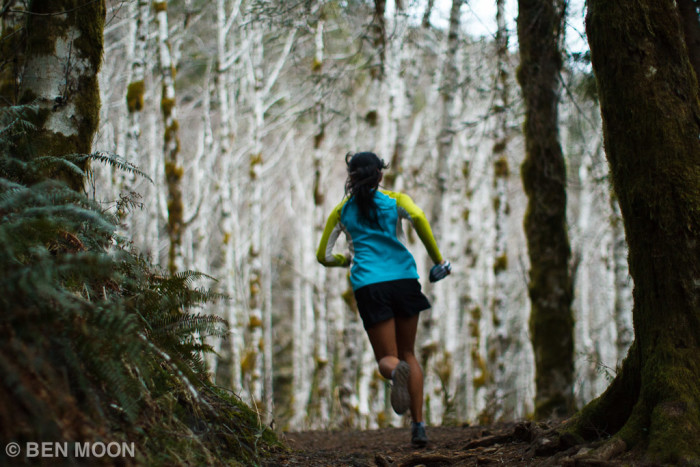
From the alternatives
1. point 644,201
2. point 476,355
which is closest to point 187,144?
point 476,355

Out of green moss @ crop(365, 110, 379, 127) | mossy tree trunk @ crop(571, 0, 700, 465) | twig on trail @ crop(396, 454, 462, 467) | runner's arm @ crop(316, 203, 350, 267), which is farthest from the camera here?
green moss @ crop(365, 110, 379, 127)

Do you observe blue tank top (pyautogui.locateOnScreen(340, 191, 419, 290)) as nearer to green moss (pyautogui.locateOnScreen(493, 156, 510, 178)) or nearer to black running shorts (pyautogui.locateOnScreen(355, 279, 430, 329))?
black running shorts (pyautogui.locateOnScreen(355, 279, 430, 329))

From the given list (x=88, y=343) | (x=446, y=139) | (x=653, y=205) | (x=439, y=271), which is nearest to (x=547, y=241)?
(x=439, y=271)

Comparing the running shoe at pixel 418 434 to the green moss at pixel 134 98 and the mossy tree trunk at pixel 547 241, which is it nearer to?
the mossy tree trunk at pixel 547 241

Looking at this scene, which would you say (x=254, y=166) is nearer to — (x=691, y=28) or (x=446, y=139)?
(x=446, y=139)

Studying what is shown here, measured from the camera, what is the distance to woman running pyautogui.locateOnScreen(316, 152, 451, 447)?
14.1 ft

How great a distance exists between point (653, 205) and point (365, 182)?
2.14 m

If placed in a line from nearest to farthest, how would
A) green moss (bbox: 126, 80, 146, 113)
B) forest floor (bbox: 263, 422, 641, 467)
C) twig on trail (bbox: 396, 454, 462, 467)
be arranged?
forest floor (bbox: 263, 422, 641, 467), twig on trail (bbox: 396, 454, 462, 467), green moss (bbox: 126, 80, 146, 113)

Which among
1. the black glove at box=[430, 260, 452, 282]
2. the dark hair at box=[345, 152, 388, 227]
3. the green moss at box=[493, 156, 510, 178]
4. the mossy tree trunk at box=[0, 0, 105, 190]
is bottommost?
the black glove at box=[430, 260, 452, 282]

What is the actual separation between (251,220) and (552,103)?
7436 millimetres

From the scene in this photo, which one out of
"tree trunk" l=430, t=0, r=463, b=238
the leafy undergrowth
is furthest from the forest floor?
"tree trunk" l=430, t=0, r=463, b=238

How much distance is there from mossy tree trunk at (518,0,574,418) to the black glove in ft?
8.11

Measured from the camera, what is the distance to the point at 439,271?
14.3 ft

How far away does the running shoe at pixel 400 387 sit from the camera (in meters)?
4.12
